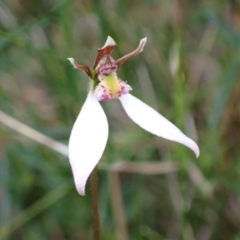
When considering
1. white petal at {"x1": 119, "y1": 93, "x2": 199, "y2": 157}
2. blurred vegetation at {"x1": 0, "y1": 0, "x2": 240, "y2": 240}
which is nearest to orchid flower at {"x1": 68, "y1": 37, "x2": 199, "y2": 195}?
white petal at {"x1": 119, "y1": 93, "x2": 199, "y2": 157}

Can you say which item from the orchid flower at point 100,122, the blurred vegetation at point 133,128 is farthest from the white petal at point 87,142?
the blurred vegetation at point 133,128

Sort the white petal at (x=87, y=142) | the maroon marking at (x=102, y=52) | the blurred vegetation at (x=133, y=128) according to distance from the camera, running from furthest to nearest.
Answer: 1. the blurred vegetation at (x=133, y=128)
2. the maroon marking at (x=102, y=52)
3. the white petal at (x=87, y=142)

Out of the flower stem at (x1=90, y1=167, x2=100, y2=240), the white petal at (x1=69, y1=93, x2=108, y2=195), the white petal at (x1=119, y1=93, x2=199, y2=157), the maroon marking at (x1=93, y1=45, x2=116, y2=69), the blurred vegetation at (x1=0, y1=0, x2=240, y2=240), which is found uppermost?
the maroon marking at (x1=93, y1=45, x2=116, y2=69)

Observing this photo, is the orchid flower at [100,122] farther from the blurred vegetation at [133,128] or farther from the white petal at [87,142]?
the blurred vegetation at [133,128]

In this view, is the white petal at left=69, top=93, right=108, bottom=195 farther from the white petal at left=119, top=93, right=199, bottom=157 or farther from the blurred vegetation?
the blurred vegetation

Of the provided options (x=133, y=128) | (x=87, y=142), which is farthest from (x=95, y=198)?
(x=133, y=128)

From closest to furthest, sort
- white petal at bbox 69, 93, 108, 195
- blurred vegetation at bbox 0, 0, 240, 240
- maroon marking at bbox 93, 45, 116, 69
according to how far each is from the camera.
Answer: white petal at bbox 69, 93, 108, 195 < maroon marking at bbox 93, 45, 116, 69 < blurred vegetation at bbox 0, 0, 240, 240

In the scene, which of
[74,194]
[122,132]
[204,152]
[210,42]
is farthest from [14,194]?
[210,42]
